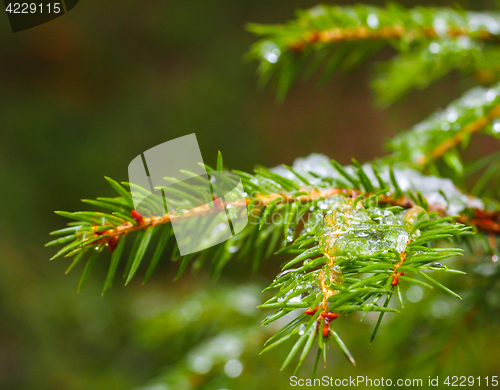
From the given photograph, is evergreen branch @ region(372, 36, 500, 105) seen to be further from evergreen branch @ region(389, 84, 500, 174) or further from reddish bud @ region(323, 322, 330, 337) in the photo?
reddish bud @ region(323, 322, 330, 337)

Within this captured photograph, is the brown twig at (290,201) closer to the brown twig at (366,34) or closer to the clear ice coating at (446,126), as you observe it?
the clear ice coating at (446,126)

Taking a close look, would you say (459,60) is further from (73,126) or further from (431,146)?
(73,126)

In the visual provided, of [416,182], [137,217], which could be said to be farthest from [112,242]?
[416,182]

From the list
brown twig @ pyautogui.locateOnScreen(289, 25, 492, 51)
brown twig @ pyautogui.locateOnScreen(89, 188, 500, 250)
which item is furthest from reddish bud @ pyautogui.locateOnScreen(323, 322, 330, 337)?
brown twig @ pyautogui.locateOnScreen(289, 25, 492, 51)

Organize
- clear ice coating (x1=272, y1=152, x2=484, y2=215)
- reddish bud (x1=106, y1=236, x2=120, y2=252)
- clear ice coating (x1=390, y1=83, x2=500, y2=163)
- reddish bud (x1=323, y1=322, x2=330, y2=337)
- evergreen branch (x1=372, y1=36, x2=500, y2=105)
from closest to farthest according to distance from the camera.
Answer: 1. reddish bud (x1=323, y1=322, x2=330, y2=337)
2. reddish bud (x1=106, y1=236, x2=120, y2=252)
3. clear ice coating (x1=272, y1=152, x2=484, y2=215)
4. clear ice coating (x1=390, y1=83, x2=500, y2=163)
5. evergreen branch (x1=372, y1=36, x2=500, y2=105)

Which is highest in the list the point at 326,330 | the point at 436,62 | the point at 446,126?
the point at 436,62

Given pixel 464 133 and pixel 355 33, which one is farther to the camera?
pixel 355 33

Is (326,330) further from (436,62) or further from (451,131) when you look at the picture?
(436,62)
